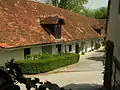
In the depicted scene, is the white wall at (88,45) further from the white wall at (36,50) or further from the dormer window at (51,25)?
the white wall at (36,50)

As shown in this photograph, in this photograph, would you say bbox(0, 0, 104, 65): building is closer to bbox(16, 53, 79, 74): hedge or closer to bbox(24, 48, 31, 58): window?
bbox(24, 48, 31, 58): window

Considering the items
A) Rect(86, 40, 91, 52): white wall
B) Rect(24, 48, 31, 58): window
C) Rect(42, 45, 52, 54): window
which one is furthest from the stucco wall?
Rect(86, 40, 91, 52): white wall

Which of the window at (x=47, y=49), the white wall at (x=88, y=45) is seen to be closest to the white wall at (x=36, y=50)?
the window at (x=47, y=49)

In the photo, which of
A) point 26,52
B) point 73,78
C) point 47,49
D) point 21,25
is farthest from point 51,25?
point 73,78

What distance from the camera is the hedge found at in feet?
71.5

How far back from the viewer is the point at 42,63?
74.6 feet

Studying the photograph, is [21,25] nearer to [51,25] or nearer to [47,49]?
[47,49]

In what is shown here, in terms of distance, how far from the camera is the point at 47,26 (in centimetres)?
2847

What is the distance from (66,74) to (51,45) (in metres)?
4.98

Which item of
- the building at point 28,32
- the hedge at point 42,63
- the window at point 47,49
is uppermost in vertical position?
the building at point 28,32

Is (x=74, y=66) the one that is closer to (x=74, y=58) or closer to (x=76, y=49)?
(x=74, y=58)

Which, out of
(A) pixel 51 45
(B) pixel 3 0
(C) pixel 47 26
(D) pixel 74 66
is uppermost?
(B) pixel 3 0

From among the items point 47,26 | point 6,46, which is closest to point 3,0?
point 47,26

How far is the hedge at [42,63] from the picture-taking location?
21.8 m
